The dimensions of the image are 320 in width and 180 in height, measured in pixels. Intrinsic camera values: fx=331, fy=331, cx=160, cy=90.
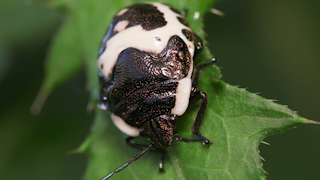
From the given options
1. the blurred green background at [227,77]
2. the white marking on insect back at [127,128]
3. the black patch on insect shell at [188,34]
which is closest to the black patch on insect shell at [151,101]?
the white marking on insect back at [127,128]

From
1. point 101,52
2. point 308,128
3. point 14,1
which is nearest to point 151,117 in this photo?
point 101,52

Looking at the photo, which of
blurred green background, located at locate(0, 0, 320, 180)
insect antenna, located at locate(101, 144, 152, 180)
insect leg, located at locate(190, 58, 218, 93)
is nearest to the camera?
insect leg, located at locate(190, 58, 218, 93)

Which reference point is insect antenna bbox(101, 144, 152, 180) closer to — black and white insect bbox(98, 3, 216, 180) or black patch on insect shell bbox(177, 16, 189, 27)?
black and white insect bbox(98, 3, 216, 180)

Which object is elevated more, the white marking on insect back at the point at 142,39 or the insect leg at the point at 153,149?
the white marking on insect back at the point at 142,39

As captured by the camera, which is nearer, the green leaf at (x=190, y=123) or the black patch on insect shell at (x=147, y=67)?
the green leaf at (x=190, y=123)

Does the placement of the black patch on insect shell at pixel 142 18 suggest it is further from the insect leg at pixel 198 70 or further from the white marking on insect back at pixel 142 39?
the insect leg at pixel 198 70

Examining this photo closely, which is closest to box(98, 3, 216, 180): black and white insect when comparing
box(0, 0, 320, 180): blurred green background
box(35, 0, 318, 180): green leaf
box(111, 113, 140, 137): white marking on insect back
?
box(111, 113, 140, 137): white marking on insect back
